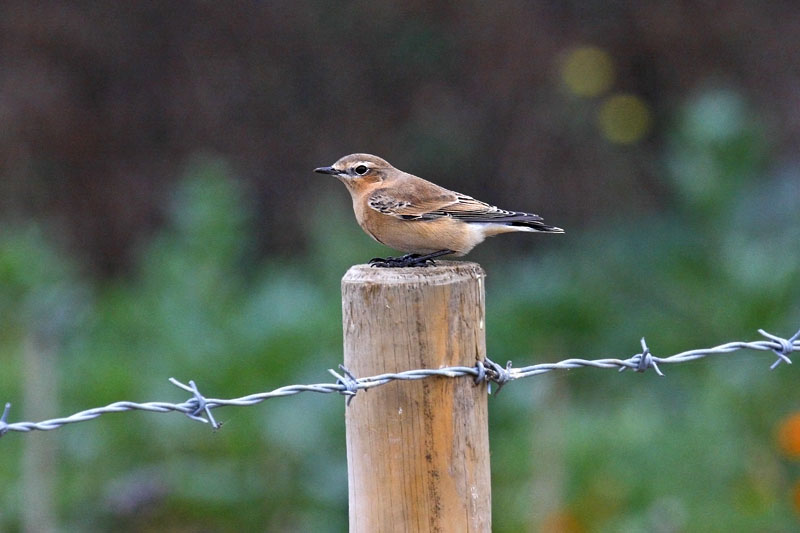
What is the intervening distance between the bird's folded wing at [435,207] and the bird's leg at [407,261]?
0.16 metres

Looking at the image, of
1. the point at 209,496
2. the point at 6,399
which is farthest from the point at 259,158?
the point at 209,496

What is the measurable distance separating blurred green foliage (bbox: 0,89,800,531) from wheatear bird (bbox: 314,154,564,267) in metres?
1.23

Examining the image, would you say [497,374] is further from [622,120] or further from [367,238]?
[622,120]

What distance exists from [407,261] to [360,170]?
95cm

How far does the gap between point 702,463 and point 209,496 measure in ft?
8.94

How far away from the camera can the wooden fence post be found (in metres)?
3.47

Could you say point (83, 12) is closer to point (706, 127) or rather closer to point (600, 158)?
point (600, 158)

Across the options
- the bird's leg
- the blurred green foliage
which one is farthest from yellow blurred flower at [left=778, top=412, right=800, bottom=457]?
the bird's leg

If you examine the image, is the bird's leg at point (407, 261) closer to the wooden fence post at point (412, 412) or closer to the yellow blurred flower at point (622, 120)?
the wooden fence post at point (412, 412)

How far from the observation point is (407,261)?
4.62 metres

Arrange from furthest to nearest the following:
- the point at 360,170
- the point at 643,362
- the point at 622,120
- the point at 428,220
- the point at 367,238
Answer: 1. the point at 622,120
2. the point at 367,238
3. the point at 360,170
4. the point at 428,220
5. the point at 643,362

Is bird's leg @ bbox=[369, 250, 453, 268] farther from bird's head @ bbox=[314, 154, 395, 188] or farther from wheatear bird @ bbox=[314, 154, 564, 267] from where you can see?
bird's head @ bbox=[314, 154, 395, 188]

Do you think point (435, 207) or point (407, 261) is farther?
point (435, 207)

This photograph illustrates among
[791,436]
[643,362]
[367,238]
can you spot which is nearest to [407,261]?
[643,362]
